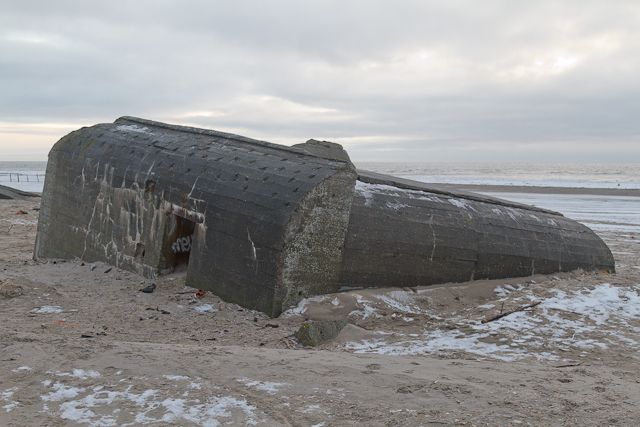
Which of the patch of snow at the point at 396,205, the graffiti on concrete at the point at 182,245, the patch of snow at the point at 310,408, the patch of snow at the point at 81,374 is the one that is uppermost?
the patch of snow at the point at 396,205

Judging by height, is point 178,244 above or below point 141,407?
above

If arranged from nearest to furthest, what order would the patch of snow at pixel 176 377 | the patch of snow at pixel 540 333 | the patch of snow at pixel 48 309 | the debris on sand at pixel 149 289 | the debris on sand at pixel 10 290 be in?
the patch of snow at pixel 176 377
the patch of snow at pixel 540 333
the patch of snow at pixel 48 309
the debris on sand at pixel 10 290
the debris on sand at pixel 149 289

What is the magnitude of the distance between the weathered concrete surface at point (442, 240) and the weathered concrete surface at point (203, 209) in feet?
1.26

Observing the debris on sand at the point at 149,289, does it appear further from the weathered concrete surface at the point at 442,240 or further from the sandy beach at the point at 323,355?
the weathered concrete surface at the point at 442,240

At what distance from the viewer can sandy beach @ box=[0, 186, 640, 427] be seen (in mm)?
3506

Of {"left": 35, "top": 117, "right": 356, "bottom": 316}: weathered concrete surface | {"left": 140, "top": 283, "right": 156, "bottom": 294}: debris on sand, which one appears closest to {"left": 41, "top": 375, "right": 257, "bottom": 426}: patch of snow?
{"left": 35, "top": 117, "right": 356, "bottom": 316}: weathered concrete surface

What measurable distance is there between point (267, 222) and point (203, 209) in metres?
1.06

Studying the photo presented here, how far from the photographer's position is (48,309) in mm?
6305

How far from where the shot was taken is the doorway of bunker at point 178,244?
292 inches

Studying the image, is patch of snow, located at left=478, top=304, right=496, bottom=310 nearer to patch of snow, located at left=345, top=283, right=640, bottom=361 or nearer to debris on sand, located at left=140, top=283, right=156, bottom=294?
patch of snow, located at left=345, top=283, right=640, bottom=361

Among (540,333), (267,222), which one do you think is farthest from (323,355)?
(540,333)

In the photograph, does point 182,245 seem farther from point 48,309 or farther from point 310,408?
point 310,408

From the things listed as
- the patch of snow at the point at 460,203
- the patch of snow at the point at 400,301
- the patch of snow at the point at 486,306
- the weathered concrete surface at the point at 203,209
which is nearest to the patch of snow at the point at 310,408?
the weathered concrete surface at the point at 203,209

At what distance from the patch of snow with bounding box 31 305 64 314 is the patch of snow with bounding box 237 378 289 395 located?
10.5ft
